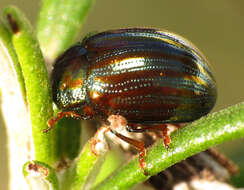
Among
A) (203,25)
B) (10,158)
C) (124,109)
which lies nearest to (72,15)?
(124,109)

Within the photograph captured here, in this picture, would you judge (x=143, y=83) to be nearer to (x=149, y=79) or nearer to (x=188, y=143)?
(x=149, y=79)

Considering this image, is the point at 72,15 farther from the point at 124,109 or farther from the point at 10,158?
the point at 10,158

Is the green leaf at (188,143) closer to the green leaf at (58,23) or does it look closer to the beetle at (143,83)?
the beetle at (143,83)

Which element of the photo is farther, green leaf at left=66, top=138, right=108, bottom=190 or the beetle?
the beetle

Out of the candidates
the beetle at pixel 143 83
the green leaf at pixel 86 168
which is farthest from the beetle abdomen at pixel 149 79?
the green leaf at pixel 86 168

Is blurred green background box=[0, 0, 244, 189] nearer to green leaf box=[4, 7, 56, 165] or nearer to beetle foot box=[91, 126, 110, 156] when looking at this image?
green leaf box=[4, 7, 56, 165]

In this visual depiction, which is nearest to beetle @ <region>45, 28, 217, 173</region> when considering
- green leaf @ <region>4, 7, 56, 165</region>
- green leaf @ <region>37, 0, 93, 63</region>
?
green leaf @ <region>4, 7, 56, 165</region>

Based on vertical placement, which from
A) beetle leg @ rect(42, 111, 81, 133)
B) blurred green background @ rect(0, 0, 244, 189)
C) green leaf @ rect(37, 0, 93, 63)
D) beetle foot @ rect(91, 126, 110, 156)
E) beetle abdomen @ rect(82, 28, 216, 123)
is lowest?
beetle foot @ rect(91, 126, 110, 156)
